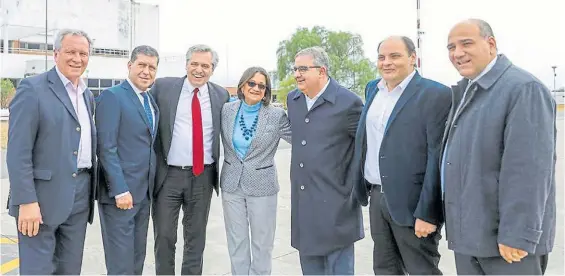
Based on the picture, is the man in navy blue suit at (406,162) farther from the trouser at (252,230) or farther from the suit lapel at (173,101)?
the suit lapel at (173,101)

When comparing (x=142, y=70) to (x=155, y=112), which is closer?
(x=142, y=70)

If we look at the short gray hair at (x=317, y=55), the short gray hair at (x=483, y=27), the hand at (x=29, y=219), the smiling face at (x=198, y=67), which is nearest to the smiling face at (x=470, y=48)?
the short gray hair at (x=483, y=27)

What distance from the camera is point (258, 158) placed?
3496mm

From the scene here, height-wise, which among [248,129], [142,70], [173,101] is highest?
[142,70]

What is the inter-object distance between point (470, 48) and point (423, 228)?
1.06 m

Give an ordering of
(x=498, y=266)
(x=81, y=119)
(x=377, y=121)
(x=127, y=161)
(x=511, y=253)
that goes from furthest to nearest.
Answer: (x=127, y=161) → (x=81, y=119) → (x=377, y=121) → (x=498, y=266) → (x=511, y=253)

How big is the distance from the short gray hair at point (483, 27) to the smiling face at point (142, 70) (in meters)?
2.21

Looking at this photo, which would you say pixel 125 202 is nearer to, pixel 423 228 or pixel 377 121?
pixel 377 121

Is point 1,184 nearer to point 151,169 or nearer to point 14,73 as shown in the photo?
point 151,169

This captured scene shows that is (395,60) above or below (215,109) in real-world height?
above

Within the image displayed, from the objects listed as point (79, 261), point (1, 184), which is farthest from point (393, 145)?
point (1, 184)

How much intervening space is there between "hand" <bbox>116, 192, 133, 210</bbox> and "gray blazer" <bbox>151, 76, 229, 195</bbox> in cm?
32

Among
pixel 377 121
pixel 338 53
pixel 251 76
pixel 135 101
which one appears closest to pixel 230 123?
pixel 251 76

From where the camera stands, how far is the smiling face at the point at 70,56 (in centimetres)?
303
